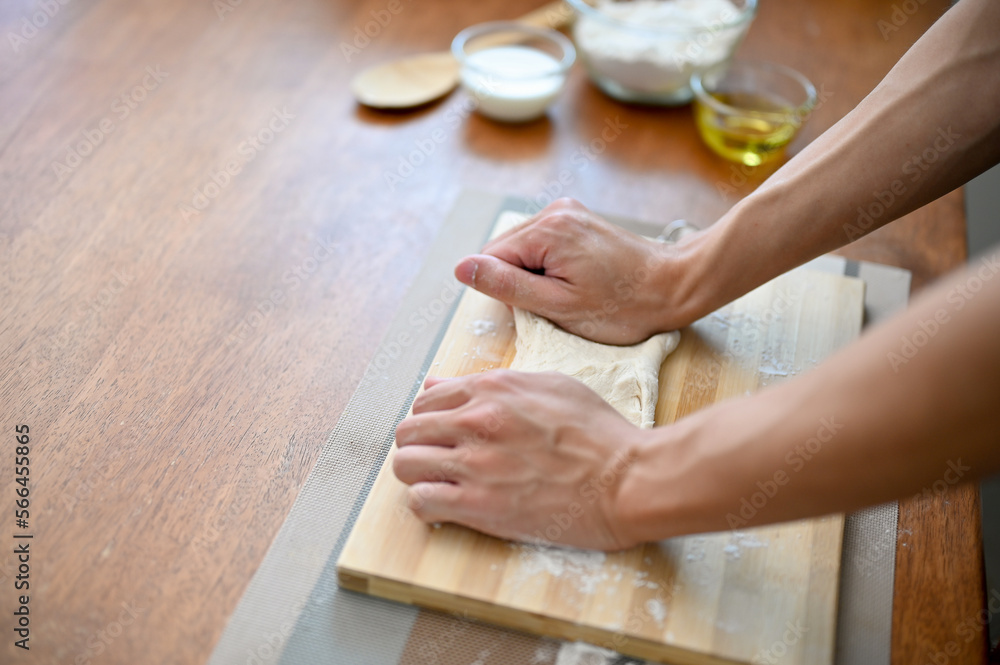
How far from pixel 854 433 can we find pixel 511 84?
1018 mm

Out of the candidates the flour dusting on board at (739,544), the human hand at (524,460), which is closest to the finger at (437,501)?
the human hand at (524,460)

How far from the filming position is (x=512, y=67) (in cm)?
146

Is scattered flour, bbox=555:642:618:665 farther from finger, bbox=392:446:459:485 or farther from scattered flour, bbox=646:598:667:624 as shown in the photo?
finger, bbox=392:446:459:485

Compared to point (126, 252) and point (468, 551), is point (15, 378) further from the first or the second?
point (468, 551)

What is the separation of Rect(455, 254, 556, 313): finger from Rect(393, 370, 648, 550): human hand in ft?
0.61

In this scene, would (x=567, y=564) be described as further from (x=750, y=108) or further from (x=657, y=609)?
(x=750, y=108)

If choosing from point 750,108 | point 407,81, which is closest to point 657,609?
point 750,108

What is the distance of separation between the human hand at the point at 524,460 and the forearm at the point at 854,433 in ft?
0.14

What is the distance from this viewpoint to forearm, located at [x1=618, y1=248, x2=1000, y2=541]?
0.53 metres

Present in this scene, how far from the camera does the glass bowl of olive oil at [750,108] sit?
4.34 ft

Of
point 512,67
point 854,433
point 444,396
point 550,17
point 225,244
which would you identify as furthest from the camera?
point 550,17

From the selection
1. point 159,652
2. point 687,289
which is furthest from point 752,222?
point 159,652

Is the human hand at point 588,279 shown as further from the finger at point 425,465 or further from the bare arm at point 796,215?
the finger at point 425,465

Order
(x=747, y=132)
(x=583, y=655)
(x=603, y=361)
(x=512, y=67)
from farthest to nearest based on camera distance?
(x=512, y=67), (x=747, y=132), (x=603, y=361), (x=583, y=655)
